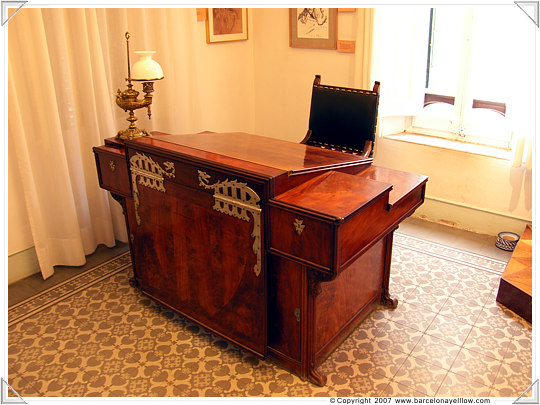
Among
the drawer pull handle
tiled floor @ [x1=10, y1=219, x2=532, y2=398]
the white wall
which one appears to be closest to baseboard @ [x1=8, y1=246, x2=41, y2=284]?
the white wall

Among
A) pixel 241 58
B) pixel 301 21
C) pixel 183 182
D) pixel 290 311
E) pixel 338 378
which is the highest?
pixel 301 21

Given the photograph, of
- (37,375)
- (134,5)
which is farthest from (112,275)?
(134,5)

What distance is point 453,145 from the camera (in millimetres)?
4277

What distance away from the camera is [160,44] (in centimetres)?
395

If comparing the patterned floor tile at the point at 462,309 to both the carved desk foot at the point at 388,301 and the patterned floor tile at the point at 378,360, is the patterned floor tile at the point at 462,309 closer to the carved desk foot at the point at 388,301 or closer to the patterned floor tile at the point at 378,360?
the carved desk foot at the point at 388,301

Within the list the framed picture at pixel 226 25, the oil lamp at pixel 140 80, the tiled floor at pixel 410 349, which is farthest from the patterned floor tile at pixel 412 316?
the framed picture at pixel 226 25

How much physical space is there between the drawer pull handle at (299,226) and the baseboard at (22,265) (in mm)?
2359

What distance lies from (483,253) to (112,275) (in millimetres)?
2820

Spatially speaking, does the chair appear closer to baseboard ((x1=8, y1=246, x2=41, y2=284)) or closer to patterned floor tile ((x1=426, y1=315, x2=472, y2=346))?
patterned floor tile ((x1=426, y1=315, x2=472, y2=346))

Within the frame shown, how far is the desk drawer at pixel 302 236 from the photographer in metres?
2.04

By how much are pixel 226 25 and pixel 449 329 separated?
334 centimetres

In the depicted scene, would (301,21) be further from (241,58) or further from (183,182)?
(183,182)

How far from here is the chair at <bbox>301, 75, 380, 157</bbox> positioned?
3.56 metres

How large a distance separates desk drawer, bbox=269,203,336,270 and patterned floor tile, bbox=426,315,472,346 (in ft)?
3.98
